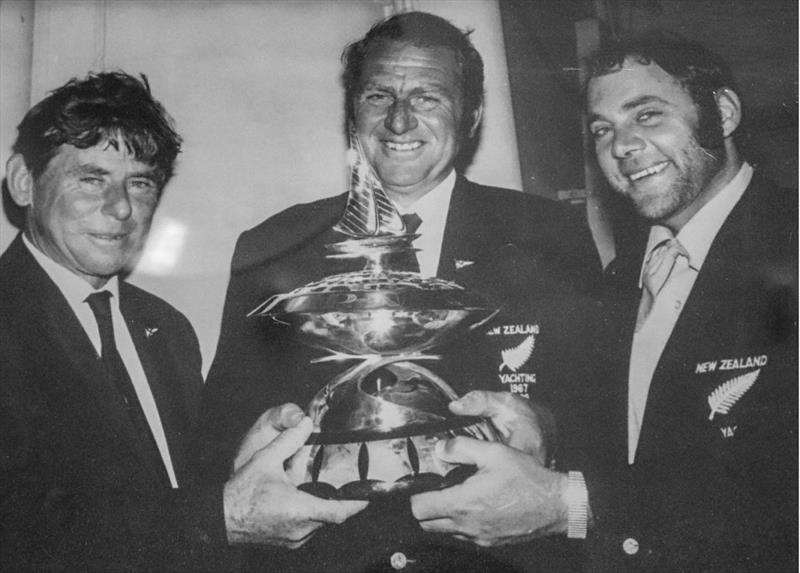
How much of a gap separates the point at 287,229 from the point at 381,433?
0.45 metres

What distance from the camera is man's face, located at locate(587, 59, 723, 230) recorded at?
1.55m

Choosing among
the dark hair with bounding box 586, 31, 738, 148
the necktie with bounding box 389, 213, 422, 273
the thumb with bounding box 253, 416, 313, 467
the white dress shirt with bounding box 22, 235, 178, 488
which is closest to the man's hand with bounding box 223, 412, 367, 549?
the thumb with bounding box 253, 416, 313, 467

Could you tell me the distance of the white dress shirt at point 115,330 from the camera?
1500 mm

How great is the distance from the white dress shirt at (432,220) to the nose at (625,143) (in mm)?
334

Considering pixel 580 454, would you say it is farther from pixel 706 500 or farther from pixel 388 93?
pixel 388 93

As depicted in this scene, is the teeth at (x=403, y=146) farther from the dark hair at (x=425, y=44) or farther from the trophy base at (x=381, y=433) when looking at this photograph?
the trophy base at (x=381, y=433)

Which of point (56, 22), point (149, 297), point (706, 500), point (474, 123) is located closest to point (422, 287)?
point (474, 123)

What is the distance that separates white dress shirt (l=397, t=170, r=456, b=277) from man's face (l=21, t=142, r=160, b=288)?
55cm

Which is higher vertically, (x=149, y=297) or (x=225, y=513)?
(x=149, y=297)

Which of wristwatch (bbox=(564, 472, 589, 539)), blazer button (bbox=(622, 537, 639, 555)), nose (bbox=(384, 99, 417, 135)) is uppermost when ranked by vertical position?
nose (bbox=(384, 99, 417, 135))

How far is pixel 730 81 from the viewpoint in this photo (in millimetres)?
1588

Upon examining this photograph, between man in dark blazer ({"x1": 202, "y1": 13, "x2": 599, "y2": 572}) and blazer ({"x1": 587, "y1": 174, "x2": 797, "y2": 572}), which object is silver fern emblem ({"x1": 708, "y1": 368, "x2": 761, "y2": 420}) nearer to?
blazer ({"x1": 587, "y1": 174, "x2": 797, "y2": 572})

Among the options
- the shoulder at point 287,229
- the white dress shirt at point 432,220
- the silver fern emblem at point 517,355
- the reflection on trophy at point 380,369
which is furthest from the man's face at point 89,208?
the silver fern emblem at point 517,355

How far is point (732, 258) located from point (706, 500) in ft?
1.57
